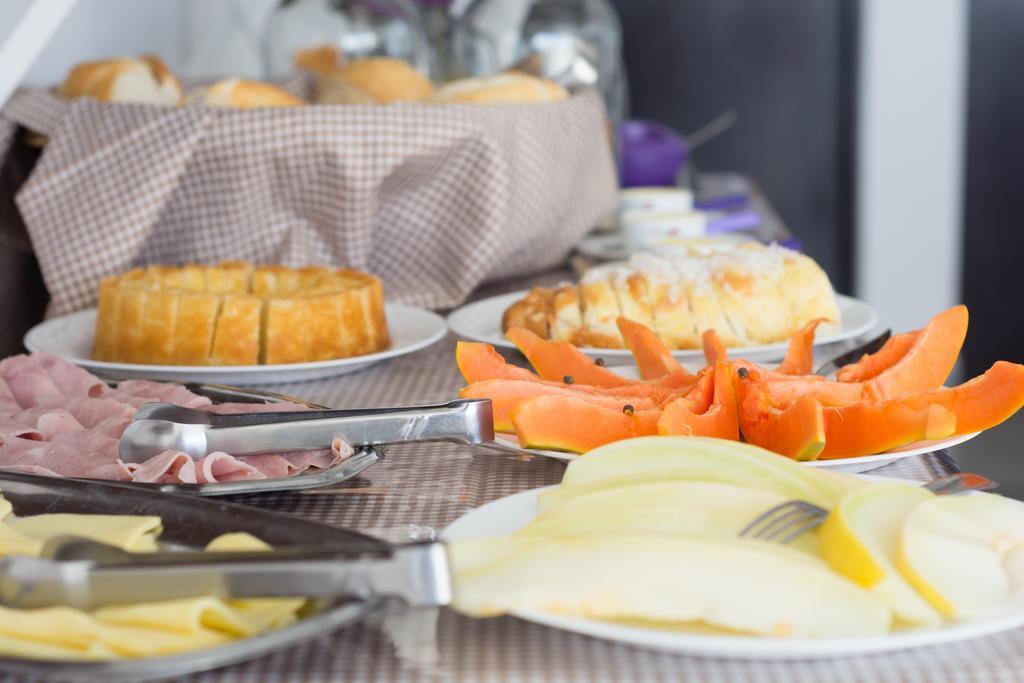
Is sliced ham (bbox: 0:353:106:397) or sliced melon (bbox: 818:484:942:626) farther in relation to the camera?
sliced ham (bbox: 0:353:106:397)

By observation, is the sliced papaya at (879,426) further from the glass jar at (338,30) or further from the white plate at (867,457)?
the glass jar at (338,30)

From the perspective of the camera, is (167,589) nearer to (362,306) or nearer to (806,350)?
(806,350)

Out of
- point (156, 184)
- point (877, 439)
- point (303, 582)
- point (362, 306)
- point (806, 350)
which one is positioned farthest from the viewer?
point (156, 184)

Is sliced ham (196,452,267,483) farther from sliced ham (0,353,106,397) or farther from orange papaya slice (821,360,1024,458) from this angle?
orange papaya slice (821,360,1024,458)

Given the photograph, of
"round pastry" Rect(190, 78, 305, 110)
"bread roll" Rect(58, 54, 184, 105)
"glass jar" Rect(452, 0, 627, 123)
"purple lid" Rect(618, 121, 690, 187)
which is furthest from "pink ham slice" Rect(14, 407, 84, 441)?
"purple lid" Rect(618, 121, 690, 187)

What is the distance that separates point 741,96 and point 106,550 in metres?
4.25

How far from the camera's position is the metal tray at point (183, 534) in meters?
0.59

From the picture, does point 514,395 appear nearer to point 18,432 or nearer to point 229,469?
point 229,469

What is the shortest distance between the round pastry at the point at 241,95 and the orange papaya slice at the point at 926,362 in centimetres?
110

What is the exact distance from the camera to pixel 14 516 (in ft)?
2.64

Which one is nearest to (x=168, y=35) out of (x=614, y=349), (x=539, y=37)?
(x=539, y=37)

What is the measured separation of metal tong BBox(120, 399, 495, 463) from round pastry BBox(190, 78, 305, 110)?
998 mm

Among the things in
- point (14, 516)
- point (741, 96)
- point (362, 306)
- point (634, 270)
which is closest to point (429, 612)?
point (14, 516)

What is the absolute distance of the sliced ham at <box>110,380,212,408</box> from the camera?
1120 millimetres
